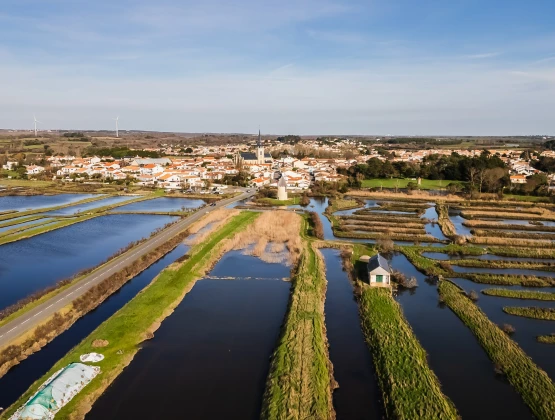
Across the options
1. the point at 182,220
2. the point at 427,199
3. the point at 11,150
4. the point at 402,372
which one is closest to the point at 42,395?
the point at 402,372

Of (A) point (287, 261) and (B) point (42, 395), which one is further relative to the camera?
(A) point (287, 261)

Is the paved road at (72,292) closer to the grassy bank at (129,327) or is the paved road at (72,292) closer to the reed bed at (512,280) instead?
the grassy bank at (129,327)

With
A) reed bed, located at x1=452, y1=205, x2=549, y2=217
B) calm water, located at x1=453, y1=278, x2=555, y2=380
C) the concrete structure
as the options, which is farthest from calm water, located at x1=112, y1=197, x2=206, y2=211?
calm water, located at x1=453, y1=278, x2=555, y2=380

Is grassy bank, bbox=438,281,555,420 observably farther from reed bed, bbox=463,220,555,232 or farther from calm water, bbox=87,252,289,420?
reed bed, bbox=463,220,555,232

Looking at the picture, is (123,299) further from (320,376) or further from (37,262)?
(320,376)

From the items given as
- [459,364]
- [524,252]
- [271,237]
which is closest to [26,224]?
[271,237]
